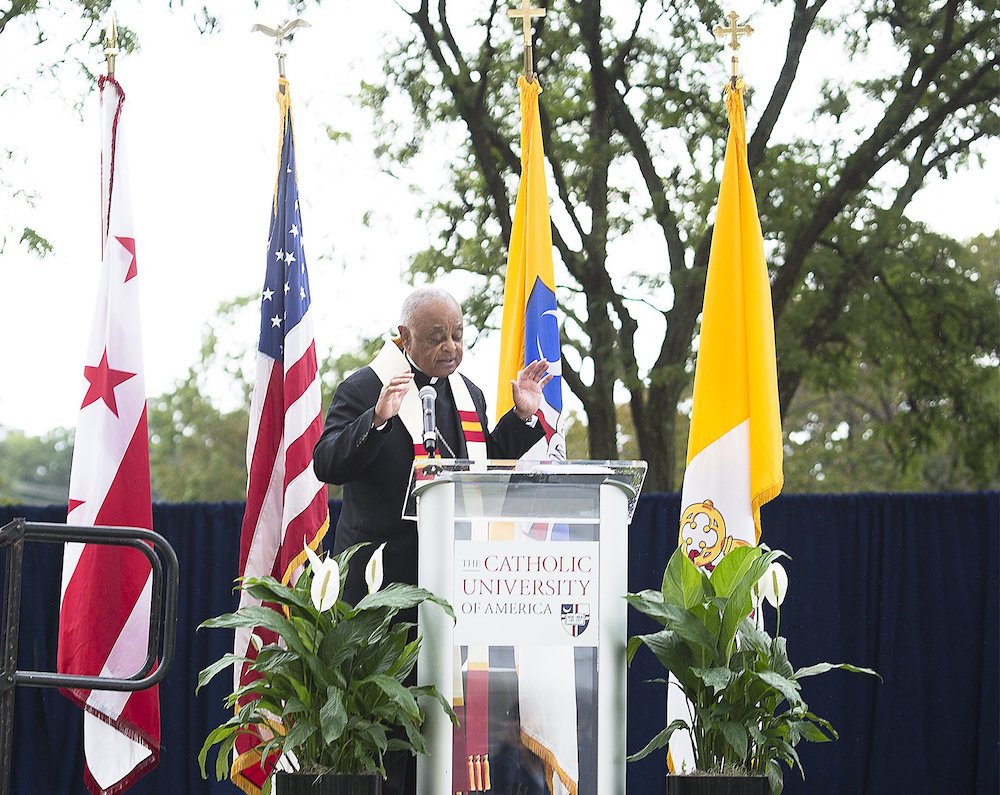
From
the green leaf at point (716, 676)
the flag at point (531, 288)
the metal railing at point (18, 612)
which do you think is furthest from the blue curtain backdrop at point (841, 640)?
the metal railing at point (18, 612)

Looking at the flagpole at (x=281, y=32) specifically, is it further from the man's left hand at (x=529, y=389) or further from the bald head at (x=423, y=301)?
the man's left hand at (x=529, y=389)

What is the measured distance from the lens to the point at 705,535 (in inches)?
170

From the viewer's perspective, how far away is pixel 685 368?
8336 millimetres

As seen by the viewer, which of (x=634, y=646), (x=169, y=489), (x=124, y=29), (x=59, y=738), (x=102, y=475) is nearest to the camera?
(x=634, y=646)

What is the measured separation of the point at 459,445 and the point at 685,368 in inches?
196

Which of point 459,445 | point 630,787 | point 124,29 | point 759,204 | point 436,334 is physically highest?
point 124,29

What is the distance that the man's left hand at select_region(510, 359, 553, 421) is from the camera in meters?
3.34

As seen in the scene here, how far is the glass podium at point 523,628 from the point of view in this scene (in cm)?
268

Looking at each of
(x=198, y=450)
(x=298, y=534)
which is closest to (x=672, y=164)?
(x=298, y=534)

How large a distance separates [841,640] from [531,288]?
2.32 m

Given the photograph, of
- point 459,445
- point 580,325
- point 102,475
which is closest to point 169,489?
point 580,325

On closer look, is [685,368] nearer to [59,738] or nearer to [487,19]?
[487,19]

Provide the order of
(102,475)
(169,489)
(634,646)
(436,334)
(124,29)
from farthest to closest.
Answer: (169,489) < (124,29) < (102,475) < (436,334) < (634,646)

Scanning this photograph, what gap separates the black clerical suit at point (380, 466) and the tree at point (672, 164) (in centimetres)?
478
